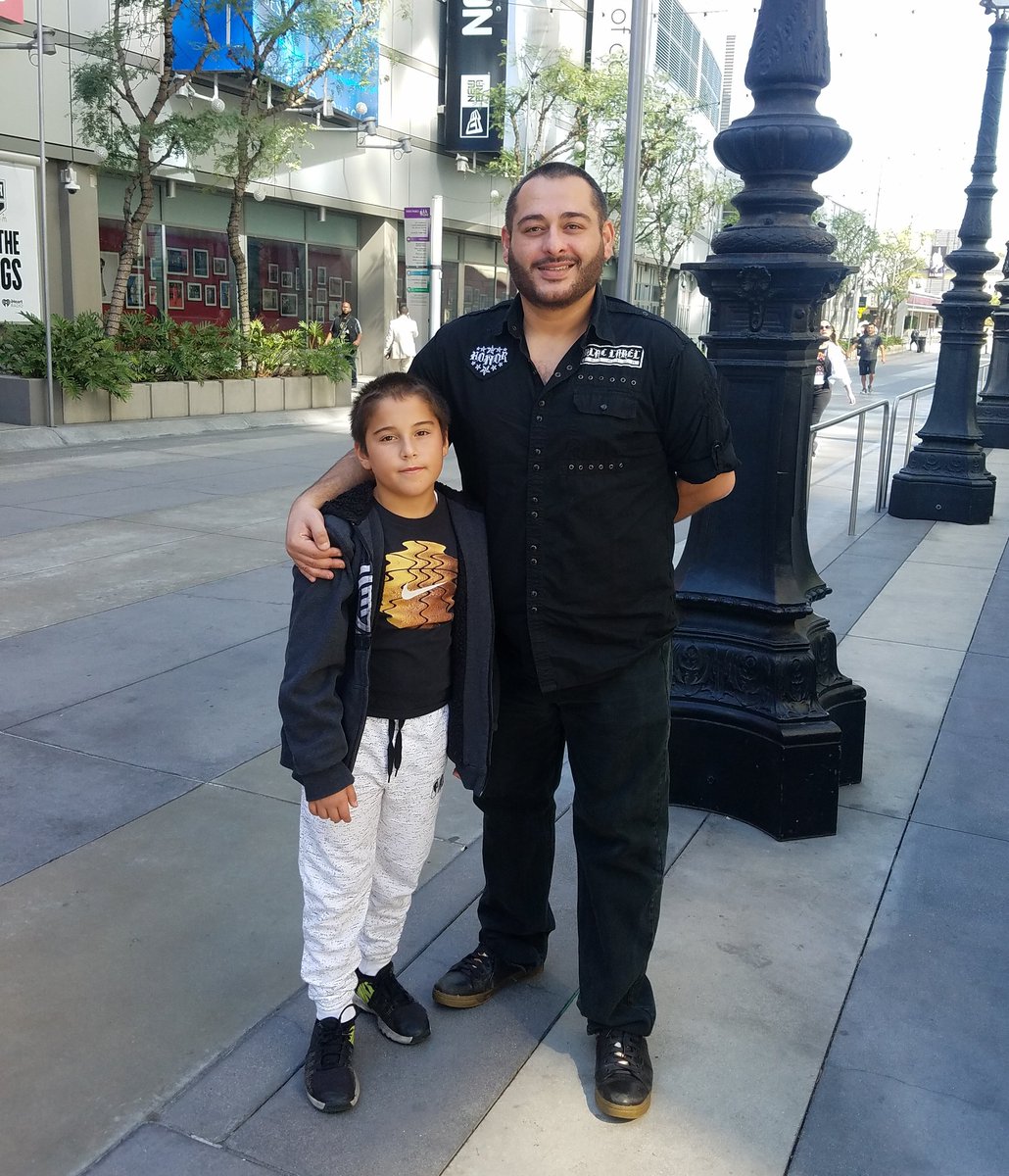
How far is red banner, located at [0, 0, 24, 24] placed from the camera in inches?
615

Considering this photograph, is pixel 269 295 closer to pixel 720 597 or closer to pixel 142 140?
pixel 142 140

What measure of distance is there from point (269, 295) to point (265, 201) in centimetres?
196

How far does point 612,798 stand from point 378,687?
613 mm

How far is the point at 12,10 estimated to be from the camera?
15773 millimetres

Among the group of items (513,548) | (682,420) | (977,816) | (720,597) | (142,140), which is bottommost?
(977,816)

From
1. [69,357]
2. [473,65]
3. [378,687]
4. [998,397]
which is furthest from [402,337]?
[378,687]

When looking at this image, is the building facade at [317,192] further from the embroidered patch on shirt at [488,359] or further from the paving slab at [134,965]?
the embroidered patch on shirt at [488,359]

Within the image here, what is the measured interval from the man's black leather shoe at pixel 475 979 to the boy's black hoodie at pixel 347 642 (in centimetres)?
81

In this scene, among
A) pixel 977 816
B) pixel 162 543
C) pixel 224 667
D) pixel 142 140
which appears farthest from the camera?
pixel 142 140

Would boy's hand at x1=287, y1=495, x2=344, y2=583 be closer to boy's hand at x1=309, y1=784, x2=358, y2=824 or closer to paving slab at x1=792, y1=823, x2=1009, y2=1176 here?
boy's hand at x1=309, y1=784, x2=358, y2=824

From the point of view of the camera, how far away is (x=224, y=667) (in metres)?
5.55

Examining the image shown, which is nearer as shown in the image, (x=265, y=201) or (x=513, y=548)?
(x=513, y=548)

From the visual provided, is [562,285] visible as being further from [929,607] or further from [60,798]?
[929,607]

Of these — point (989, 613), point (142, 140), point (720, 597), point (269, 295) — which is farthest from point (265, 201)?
point (720, 597)
